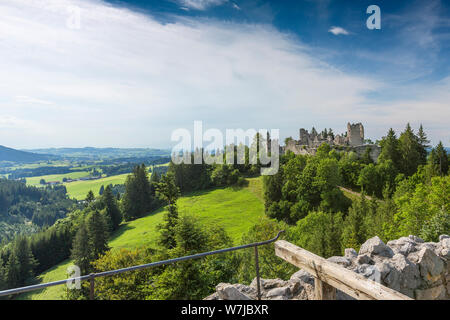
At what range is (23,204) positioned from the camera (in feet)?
451

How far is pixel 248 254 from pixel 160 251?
848cm

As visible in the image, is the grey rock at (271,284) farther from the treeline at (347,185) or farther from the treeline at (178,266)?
the treeline at (347,185)

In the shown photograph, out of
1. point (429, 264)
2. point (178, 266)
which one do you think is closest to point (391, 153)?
point (178, 266)

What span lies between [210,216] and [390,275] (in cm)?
4295

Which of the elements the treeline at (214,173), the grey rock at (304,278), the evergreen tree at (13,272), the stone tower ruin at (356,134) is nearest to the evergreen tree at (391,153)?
the stone tower ruin at (356,134)

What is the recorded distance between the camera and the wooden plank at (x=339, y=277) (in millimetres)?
2900

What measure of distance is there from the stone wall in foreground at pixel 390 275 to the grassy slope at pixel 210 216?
3072 centimetres

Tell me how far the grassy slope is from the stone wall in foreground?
1209 inches

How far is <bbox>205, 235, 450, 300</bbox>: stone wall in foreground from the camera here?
4.82 meters

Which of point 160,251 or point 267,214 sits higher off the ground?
point 160,251

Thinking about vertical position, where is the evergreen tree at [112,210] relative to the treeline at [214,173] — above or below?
below

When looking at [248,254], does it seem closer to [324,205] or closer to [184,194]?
[324,205]
